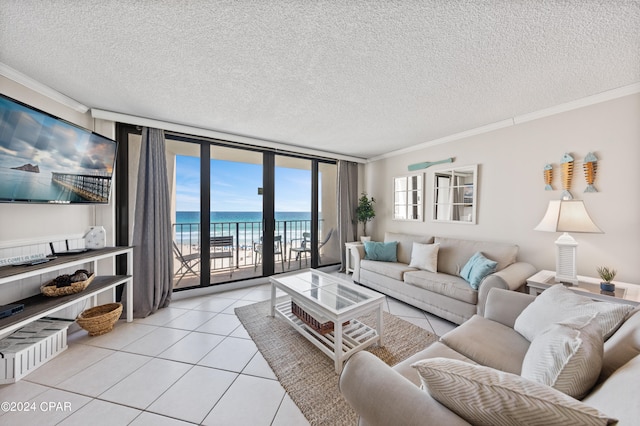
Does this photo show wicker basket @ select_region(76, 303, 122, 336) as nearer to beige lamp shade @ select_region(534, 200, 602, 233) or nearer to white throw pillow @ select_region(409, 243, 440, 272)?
white throw pillow @ select_region(409, 243, 440, 272)

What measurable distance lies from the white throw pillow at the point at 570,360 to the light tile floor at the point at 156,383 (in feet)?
3.93

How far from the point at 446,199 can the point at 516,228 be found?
0.91m

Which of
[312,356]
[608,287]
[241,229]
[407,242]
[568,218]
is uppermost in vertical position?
[568,218]

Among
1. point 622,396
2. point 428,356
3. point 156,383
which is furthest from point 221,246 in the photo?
point 622,396

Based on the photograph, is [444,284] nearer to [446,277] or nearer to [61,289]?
[446,277]

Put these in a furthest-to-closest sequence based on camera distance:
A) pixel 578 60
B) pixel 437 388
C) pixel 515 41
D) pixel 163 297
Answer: pixel 163 297 → pixel 578 60 → pixel 515 41 → pixel 437 388

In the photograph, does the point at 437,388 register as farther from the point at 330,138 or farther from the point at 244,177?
the point at 244,177

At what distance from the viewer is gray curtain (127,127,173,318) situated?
257 cm

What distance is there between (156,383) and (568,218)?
3571 millimetres

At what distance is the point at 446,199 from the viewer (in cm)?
334

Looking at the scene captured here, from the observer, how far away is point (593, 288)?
183 centimetres

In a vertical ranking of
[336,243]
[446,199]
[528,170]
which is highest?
[528,170]

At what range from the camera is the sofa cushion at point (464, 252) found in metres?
2.49

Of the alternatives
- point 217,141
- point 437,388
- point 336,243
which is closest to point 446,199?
point 336,243
